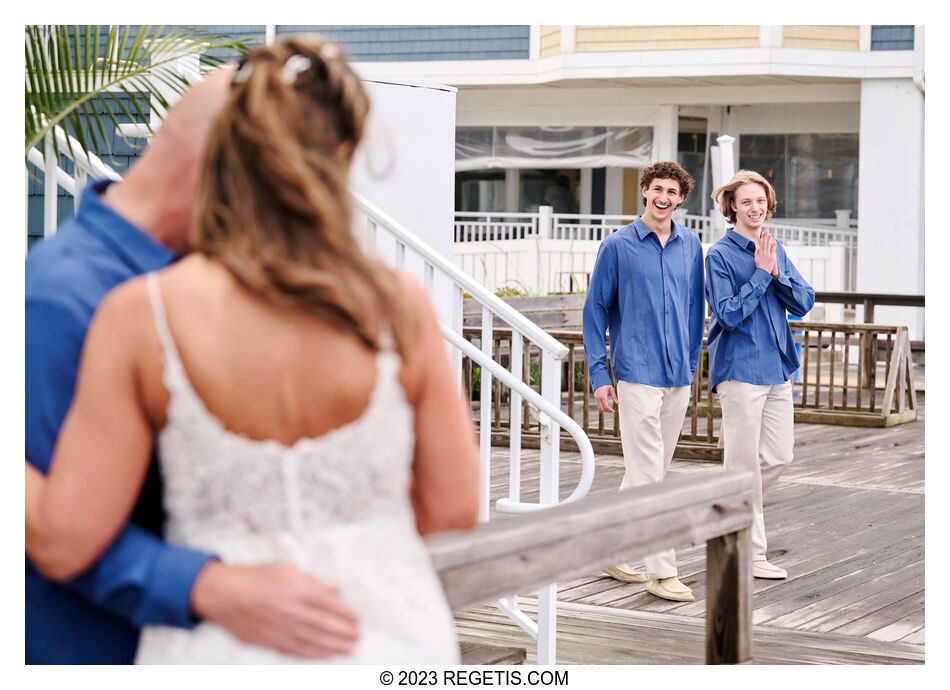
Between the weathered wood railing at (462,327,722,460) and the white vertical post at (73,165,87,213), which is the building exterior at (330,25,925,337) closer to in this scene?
the weathered wood railing at (462,327,722,460)

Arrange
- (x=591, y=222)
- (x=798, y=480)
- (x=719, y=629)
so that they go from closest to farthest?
(x=719, y=629) → (x=798, y=480) → (x=591, y=222)

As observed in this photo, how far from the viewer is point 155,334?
1535 mm

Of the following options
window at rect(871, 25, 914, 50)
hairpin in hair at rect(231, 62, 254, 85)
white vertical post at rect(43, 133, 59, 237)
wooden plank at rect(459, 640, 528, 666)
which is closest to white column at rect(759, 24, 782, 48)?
window at rect(871, 25, 914, 50)

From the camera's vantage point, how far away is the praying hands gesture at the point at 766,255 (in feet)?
16.3

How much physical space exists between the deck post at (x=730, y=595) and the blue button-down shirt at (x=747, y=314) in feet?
6.82

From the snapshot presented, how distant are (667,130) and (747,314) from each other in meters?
12.0

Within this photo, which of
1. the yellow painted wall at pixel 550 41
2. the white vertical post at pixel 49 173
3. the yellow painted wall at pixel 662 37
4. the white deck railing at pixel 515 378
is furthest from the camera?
the yellow painted wall at pixel 550 41

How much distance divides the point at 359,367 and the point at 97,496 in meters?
0.36

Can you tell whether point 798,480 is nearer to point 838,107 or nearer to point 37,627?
point 37,627

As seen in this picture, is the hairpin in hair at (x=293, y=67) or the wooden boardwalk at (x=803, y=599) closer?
the hairpin in hair at (x=293, y=67)

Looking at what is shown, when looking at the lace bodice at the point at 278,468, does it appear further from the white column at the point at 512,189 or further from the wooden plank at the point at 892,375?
the white column at the point at 512,189

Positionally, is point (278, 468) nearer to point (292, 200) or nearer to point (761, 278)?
point (292, 200)

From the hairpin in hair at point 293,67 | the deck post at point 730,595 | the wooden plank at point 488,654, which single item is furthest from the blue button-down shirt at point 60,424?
the wooden plank at point 488,654
